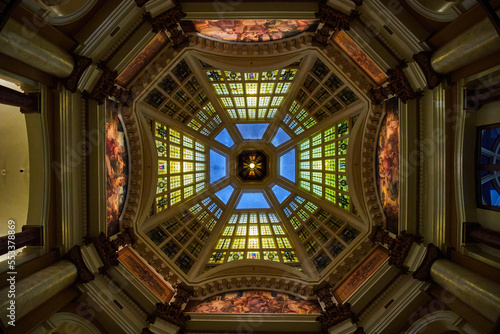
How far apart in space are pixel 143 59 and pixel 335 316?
52.6 feet

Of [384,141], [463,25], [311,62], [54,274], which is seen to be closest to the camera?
[463,25]

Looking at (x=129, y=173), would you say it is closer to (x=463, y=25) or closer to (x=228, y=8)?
(x=228, y=8)

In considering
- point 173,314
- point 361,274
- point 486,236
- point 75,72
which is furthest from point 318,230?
point 75,72

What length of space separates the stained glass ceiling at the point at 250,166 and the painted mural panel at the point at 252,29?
7.97 ft

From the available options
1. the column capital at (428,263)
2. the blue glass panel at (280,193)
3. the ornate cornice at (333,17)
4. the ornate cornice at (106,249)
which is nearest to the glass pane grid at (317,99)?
the ornate cornice at (333,17)

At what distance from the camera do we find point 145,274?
15.5 m

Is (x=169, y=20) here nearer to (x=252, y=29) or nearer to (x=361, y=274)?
(x=252, y=29)

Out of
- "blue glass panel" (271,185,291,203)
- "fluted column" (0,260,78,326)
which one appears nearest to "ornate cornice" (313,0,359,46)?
"blue glass panel" (271,185,291,203)

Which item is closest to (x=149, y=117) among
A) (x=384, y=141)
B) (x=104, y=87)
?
(x=104, y=87)

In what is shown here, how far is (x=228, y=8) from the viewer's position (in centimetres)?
1170

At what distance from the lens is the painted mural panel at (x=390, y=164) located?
1341 centimetres

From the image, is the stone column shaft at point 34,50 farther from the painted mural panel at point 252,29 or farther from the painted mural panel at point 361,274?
the painted mural panel at point 361,274

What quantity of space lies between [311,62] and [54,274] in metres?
15.8

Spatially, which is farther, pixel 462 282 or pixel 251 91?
pixel 251 91
